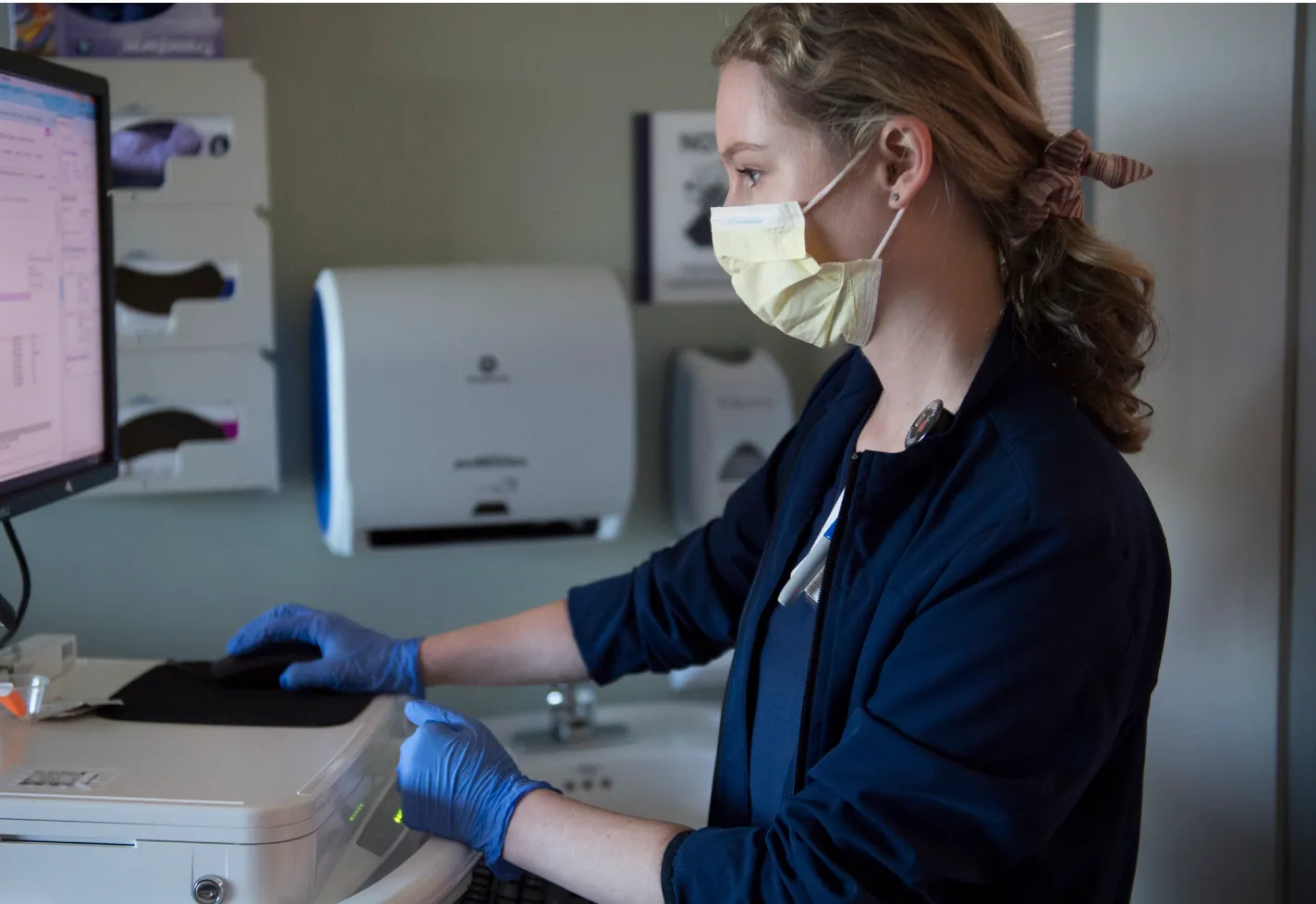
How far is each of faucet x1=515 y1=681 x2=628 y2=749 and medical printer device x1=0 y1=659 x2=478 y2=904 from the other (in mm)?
714

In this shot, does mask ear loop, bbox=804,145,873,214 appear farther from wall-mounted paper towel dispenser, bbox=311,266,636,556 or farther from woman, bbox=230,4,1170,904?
wall-mounted paper towel dispenser, bbox=311,266,636,556

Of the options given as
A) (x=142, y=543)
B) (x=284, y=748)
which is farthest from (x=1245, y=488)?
(x=142, y=543)

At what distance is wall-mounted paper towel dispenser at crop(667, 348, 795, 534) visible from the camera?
187cm

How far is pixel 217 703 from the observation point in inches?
47.1

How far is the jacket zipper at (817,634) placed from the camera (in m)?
→ 1.07

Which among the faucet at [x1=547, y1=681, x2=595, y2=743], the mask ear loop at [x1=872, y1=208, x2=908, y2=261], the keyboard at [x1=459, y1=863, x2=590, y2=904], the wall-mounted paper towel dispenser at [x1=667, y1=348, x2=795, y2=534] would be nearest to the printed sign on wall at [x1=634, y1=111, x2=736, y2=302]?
the wall-mounted paper towel dispenser at [x1=667, y1=348, x2=795, y2=534]

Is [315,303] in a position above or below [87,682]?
above

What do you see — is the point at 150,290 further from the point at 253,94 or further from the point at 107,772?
the point at 107,772

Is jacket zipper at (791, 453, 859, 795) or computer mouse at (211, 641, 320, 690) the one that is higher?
jacket zipper at (791, 453, 859, 795)

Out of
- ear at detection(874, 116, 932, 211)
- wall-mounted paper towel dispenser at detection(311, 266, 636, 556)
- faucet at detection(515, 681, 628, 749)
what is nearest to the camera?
ear at detection(874, 116, 932, 211)

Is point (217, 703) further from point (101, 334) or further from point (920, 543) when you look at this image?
point (920, 543)

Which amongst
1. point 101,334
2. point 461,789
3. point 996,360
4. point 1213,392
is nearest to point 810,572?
point 996,360

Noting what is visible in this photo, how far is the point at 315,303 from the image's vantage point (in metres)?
1.74

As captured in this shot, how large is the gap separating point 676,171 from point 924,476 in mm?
982
